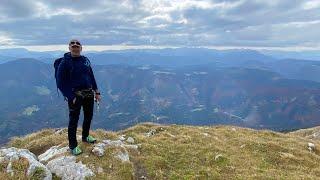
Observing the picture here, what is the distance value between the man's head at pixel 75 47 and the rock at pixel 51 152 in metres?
5.12

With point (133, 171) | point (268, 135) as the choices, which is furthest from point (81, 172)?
point (268, 135)

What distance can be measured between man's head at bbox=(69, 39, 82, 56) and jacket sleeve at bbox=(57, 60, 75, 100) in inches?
26.5

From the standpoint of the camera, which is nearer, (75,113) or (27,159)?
(27,159)

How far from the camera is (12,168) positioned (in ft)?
56.2

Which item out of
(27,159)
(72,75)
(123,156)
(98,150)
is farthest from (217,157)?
(27,159)

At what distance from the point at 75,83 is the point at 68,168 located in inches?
159

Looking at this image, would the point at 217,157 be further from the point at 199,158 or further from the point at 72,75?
the point at 72,75

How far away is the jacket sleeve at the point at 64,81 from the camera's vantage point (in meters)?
18.2

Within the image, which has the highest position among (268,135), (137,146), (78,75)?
(78,75)

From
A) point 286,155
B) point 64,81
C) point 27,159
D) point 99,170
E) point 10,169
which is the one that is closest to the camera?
point 10,169

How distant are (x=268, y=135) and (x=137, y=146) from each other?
15258 mm

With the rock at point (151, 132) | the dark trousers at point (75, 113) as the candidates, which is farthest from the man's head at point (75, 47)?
the rock at point (151, 132)

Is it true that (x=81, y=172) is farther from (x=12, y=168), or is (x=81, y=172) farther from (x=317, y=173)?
(x=317, y=173)

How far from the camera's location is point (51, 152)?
20.4 meters
